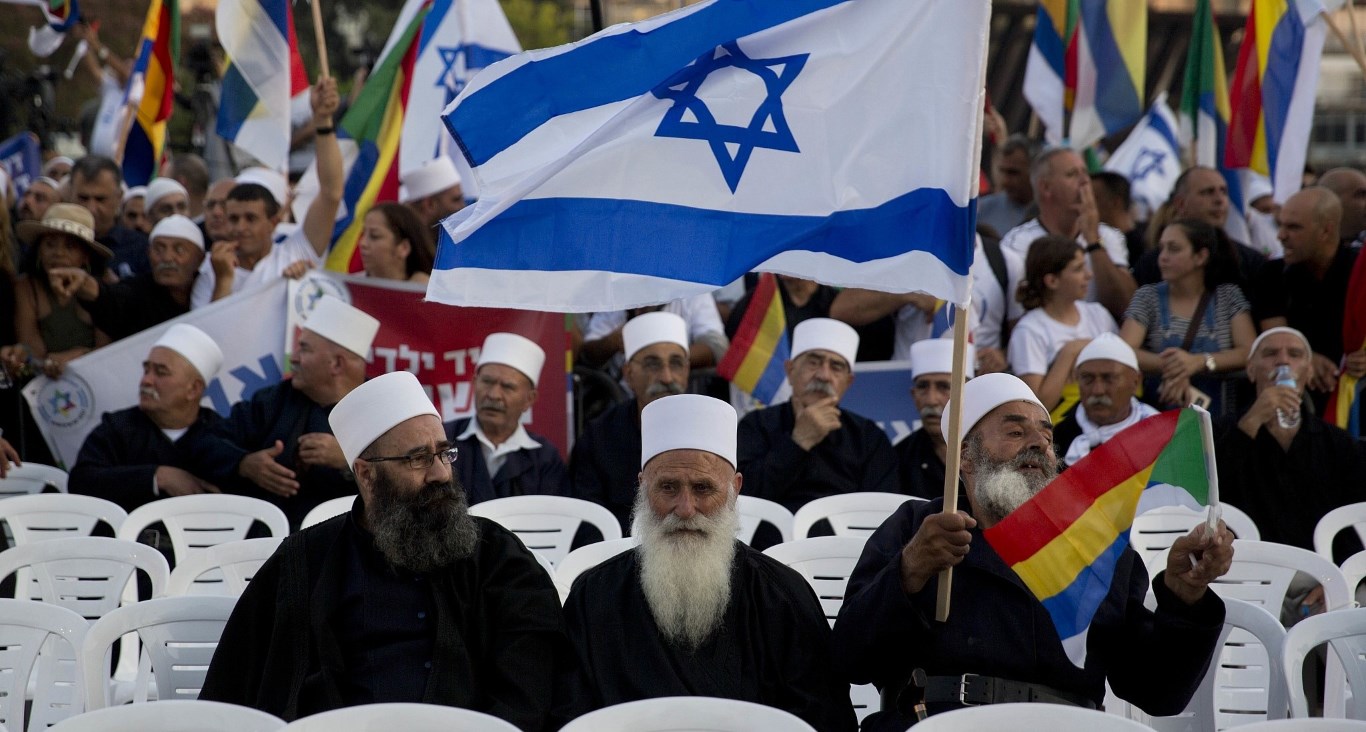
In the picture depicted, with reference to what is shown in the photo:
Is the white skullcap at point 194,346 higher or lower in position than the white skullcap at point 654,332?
lower

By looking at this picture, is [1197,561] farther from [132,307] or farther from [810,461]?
[132,307]

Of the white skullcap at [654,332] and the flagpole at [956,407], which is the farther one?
the white skullcap at [654,332]

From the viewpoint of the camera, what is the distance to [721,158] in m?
4.42

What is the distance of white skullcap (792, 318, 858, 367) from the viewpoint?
775 centimetres

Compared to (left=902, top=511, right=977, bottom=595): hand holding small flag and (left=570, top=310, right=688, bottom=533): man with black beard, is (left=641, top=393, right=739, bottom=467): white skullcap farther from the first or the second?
(left=570, top=310, right=688, bottom=533): man with black beard

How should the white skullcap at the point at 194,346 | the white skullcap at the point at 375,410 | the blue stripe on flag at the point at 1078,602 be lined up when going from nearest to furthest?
1. the blue stripe on flag at the point at 1078,602
2. the white skullcap at the point at 375,410
3. the white skullcap at the point at 194,346

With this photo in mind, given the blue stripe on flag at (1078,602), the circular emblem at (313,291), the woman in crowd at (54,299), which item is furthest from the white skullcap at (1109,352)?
the woman in crowd at (54,299)

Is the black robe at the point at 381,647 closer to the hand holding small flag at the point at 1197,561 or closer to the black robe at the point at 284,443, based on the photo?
the hand holding small flag at the point at 1197,561

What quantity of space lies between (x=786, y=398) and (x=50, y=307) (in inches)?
175

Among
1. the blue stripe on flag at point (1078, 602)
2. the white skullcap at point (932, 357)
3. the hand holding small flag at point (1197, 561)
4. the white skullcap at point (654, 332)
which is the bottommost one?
the blue stripe on flag at point (1078, 602)

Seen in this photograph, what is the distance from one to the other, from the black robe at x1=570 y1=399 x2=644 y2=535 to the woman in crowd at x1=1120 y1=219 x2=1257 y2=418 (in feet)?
8.52

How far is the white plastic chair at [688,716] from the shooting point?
387 centimetres

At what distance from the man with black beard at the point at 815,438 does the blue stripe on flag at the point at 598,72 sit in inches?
127

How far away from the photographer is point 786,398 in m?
8.50
